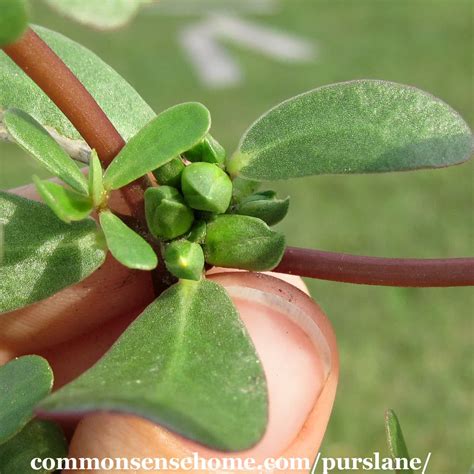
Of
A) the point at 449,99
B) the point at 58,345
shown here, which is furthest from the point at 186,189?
the point at 449,99

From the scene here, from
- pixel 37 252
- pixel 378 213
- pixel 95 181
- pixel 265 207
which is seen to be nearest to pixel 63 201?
pixel 95 181

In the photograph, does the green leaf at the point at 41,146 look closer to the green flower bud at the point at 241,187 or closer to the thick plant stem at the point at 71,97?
the thick plant stem at the point at 71,97

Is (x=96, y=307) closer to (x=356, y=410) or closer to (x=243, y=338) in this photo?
(x=243, y=338)

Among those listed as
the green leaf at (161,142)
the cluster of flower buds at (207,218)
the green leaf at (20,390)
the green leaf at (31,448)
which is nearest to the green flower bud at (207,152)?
the cluster of flower buds at (207,218)

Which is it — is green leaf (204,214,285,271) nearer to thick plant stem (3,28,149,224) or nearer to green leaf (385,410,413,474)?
thick plant stem (3,28,149,224)

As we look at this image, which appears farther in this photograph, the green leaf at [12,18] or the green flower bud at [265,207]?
the green flower bud at [265,207]

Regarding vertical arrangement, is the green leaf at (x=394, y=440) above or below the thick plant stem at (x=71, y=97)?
below

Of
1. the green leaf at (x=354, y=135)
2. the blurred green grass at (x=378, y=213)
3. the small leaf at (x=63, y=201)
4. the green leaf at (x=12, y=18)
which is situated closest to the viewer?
the green leaf at (x=12, y=18)

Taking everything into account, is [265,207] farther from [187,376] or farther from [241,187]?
[187,376]
